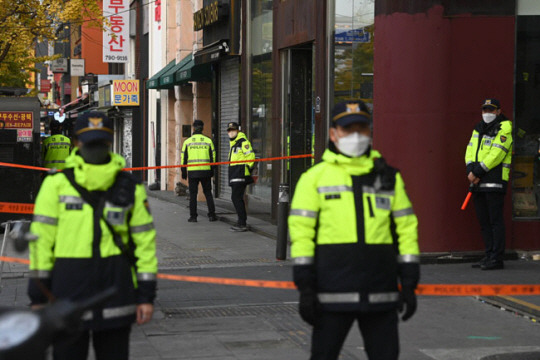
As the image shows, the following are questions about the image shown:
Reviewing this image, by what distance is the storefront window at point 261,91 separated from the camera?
58.7 ft

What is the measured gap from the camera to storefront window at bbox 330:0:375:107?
13672 millimetres

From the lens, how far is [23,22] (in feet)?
83.1

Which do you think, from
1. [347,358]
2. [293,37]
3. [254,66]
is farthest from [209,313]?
A: [254,66]

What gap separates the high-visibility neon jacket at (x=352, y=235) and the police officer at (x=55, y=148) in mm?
12082

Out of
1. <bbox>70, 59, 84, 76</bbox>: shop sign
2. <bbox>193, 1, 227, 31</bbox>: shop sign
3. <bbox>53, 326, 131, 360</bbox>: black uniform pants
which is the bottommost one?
<bbox>53, 326, 131, 360</bbox>: black uniform pants

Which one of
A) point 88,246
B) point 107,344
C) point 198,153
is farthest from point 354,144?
point 198,153

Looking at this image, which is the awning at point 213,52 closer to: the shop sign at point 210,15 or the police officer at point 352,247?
the shop sign at point 210,15

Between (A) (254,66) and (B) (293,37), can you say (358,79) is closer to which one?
(B) (293,37)

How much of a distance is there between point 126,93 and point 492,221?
1009 inches

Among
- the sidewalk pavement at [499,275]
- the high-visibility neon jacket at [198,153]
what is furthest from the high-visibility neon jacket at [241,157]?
the sidewalk pavement at [499,275]

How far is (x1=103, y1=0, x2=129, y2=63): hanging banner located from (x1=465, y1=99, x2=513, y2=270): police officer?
A: 1049 inches

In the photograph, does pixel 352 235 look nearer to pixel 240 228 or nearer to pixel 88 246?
pixel 88 246

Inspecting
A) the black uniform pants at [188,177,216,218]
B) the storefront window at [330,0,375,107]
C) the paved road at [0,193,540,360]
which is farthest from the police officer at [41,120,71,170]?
the storefront window at [330,0,375,107]

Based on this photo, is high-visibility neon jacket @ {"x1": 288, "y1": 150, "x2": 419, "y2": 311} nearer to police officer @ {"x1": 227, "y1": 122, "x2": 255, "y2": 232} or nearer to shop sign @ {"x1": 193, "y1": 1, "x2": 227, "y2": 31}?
police officer @ {"x1": 227, "y1": 122, "x2": 255, "y2": 232}
